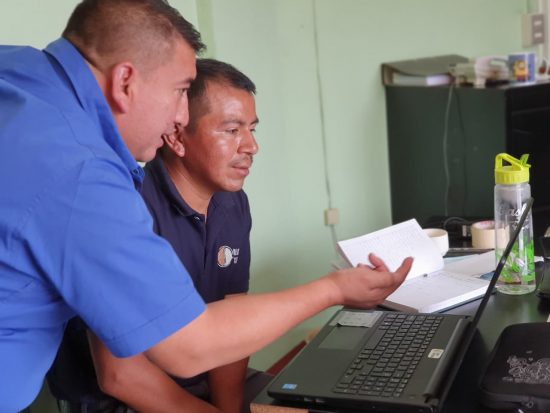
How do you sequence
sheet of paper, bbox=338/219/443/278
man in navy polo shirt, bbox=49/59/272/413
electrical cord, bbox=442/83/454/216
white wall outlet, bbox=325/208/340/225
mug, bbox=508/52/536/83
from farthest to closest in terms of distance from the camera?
white wall outlet, bbox=325/208/340/225
electrical cord, bbox=442/83/454/216
mug, bbox=508/52/536/83
sheet of paper, bbox=338/219/443/278
man in navy polo shirt, bbox=49/59/272/413

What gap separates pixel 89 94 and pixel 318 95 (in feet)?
7.03

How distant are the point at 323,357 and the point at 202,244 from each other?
0.51 m

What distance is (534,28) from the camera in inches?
147

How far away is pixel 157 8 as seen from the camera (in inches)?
51.1

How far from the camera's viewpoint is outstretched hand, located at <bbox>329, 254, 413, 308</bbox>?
1377 mm

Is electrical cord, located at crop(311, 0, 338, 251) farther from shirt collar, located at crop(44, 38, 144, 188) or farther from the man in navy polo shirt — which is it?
shirt collar, located at crop(44, 38, 144, 188)

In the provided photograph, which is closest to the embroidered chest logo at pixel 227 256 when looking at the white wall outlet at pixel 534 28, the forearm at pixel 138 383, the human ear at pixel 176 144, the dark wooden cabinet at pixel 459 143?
the human ear at pixel 176 144

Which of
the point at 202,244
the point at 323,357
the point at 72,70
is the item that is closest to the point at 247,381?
the point at 202,244

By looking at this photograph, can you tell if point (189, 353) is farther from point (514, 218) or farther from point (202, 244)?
point (514, 218)

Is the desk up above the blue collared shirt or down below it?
below

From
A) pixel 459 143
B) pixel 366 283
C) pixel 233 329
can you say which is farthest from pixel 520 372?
pixel 459 143

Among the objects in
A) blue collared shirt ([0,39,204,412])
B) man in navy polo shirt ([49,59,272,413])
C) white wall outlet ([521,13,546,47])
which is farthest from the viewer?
white wall outlet ([521,13,546,47])

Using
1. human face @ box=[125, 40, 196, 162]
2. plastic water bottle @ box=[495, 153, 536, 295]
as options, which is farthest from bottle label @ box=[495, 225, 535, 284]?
human face @ box=[125, 40, 196, 162]

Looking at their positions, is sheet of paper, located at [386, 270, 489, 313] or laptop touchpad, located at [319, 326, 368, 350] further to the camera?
sheet of paper, located at [386, 270, 489, 313]
